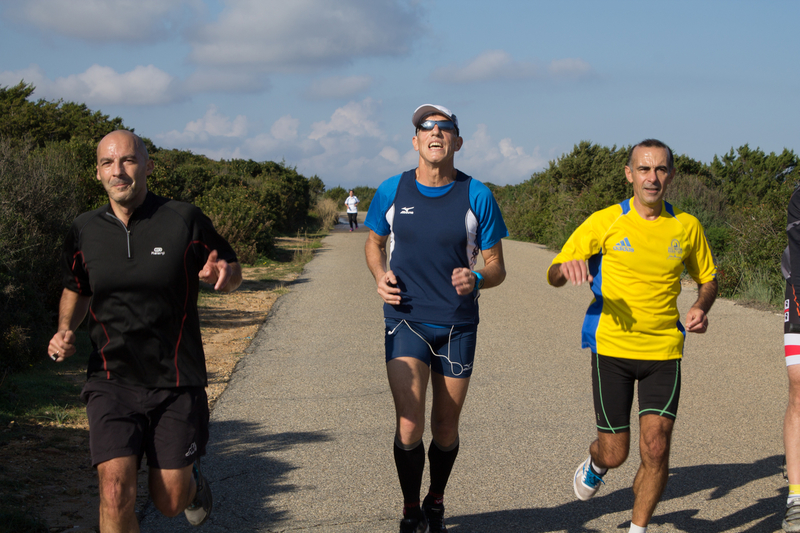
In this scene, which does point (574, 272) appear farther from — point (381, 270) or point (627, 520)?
point (627, 520)

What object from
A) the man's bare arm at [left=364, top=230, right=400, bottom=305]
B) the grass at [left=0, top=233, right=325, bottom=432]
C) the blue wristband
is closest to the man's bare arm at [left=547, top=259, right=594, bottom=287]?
the blue wristband

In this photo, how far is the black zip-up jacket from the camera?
3252 millimetres

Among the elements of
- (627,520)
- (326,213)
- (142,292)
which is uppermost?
(326,213)

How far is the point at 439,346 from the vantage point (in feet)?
12.8

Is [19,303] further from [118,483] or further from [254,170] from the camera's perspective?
[254,170]

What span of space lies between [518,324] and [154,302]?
8183 mm

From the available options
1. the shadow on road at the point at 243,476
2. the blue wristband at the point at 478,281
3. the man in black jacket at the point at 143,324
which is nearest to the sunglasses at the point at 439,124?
the blue wristband at the point at 478,281

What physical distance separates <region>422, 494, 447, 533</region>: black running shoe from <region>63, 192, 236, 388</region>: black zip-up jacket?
1456mm

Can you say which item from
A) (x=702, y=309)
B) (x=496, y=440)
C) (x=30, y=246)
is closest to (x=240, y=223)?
(x=30, y=246)

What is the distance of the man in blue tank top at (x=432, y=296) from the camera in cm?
385

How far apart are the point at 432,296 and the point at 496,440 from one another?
2.16m

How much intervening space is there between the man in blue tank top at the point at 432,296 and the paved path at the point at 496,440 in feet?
1.38

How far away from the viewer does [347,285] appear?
15.4 m

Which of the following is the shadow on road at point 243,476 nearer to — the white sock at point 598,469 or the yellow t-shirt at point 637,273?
the white sock at point 598,469
